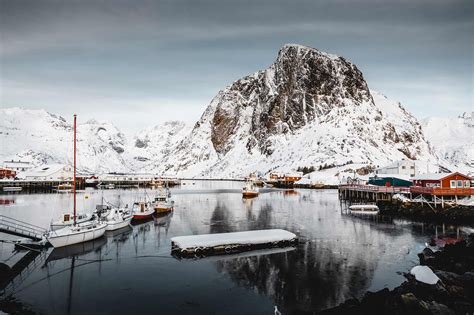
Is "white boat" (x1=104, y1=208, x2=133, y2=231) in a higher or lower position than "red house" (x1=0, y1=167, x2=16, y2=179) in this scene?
lower

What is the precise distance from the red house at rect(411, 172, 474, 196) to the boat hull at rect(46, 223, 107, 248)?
48.6 metres

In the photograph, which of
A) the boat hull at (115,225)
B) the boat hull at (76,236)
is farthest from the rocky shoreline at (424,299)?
the boat hull at (115,225)

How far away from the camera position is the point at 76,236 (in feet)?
113

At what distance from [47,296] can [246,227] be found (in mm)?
26499

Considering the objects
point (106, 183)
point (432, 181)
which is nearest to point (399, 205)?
point (432, 181)

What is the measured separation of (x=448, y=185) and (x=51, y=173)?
5992 inches

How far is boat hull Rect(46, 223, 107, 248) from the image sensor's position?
3269 centimetres

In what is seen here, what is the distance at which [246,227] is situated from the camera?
44.9 meters

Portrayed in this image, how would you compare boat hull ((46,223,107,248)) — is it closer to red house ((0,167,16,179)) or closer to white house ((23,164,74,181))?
white house ((23,164,74,181))

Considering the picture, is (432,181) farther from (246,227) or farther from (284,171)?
(284,171)

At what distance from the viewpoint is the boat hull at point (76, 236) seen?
32688mm

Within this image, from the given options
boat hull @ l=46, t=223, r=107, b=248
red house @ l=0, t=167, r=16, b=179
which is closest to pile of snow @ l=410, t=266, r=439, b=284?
boat hull @ l=46, t=223, r=107, b=248

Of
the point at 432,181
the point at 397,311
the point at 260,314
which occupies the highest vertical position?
the point at 432,181

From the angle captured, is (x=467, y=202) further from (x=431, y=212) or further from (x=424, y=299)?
(x=424, y=299)
